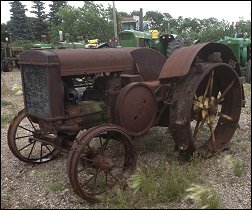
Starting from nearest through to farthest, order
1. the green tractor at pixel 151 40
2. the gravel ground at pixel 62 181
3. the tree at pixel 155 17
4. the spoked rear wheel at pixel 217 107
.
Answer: the gravel ground at pixel 62 181 → the spoked rear wheel at pixel 217 107 → the green tractor at pixel 151 40 → the tree at pixel 155 17

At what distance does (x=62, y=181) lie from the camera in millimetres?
3969

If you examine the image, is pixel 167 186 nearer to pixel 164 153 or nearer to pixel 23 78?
pixel 164 153

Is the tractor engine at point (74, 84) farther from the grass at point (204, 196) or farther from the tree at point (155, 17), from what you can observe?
the tree at point (155, 17)

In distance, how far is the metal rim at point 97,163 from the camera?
330 cm

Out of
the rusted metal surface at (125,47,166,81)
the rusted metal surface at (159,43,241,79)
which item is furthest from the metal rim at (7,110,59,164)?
the rusted metal surface at (159,43,241,79)

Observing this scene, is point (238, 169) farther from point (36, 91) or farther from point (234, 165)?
point (36, 91)

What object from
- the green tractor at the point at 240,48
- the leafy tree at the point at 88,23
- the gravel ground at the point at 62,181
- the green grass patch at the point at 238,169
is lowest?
the gravel ground at the point at 62,181

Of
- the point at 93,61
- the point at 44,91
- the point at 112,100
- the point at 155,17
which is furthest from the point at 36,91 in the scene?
the point at 155,17

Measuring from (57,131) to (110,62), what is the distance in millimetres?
966

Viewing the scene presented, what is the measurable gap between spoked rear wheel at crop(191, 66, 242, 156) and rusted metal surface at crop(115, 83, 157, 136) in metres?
0.53

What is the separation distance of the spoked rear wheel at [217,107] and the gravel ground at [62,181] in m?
0.18

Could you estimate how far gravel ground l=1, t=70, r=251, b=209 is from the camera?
11.0ft

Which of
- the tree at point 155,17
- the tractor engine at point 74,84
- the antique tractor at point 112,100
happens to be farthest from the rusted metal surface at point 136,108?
the tree at point 155,17

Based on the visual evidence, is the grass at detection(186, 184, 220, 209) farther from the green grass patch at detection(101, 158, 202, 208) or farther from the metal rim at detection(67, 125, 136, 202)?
the metal rim at detection(67, 125, 136, 202)
